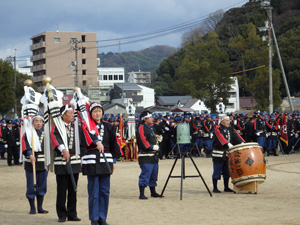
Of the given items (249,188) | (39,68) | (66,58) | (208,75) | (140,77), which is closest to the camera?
(249,188)

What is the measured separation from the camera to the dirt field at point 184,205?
9.12 metres

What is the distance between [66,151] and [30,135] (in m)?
1.65

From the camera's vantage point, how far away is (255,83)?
143 feet

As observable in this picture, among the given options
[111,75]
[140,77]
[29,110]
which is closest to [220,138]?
[29,110]

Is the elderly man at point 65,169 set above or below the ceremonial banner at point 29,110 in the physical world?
below

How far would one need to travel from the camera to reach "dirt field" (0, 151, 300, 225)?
9125 millimetres

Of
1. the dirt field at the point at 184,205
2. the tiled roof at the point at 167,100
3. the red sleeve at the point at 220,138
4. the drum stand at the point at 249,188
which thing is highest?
the tiled roof at the point at 167,100

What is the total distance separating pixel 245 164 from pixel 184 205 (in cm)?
218

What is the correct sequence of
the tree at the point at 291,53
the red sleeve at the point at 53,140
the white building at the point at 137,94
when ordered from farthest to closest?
the white building at the point at 137,94 → the tree at the point at 291,53 → the red sleeve at the point at 53,140

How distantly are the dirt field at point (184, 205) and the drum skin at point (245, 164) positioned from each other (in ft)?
1.23

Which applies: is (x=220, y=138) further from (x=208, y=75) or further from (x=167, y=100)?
(x=167, y=100)

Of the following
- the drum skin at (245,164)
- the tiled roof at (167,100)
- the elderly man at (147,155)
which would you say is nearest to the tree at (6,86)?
the tiled roof at (167,100)

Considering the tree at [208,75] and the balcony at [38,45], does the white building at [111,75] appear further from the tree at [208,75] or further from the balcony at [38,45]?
the tree at [208,75]

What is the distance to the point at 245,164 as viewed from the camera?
40.0ft
